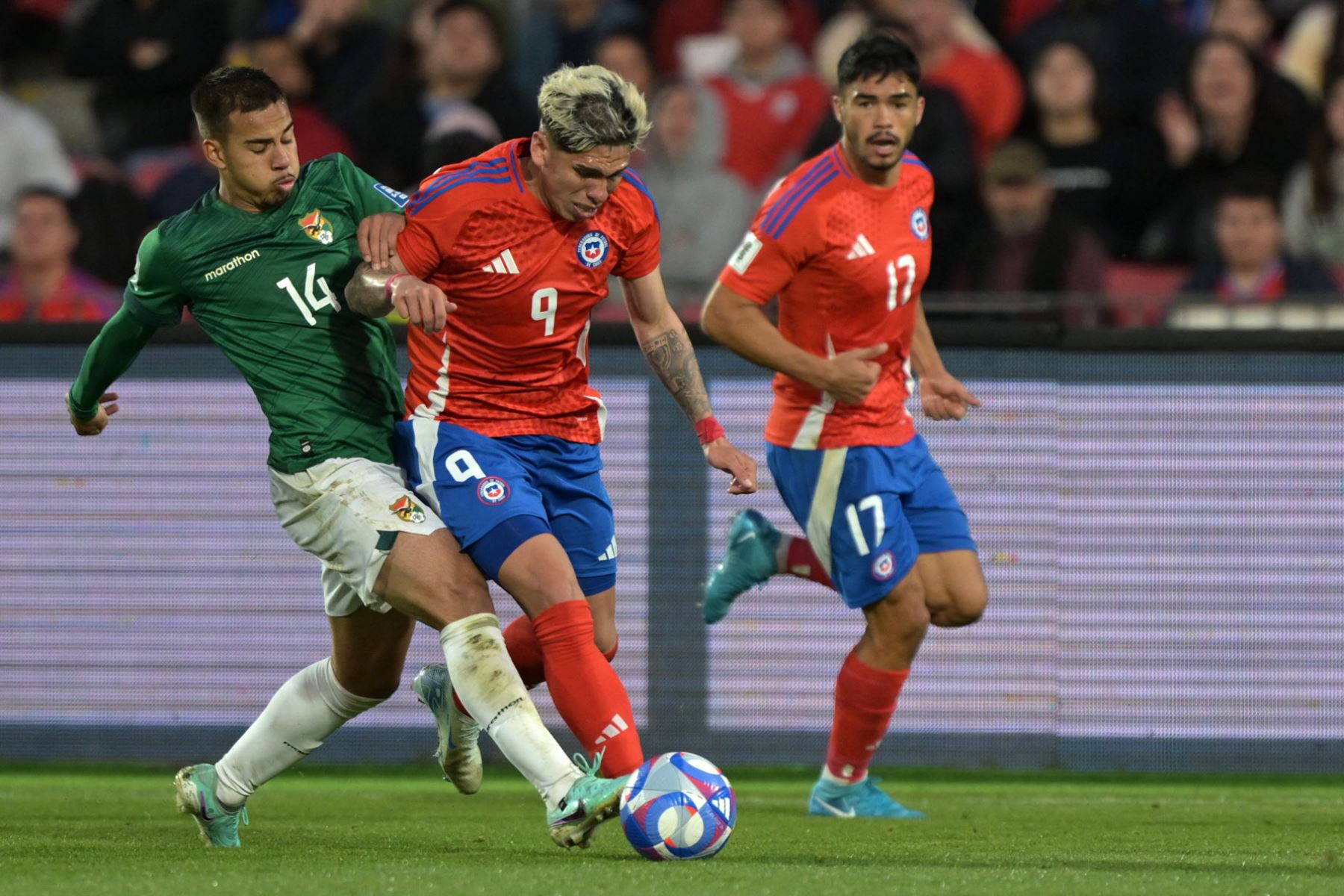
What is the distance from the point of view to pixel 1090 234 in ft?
32.8

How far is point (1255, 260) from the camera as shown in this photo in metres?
9.70

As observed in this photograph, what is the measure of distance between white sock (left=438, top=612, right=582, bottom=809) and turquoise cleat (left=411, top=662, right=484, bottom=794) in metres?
0.69

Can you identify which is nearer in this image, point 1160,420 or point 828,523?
point 828,523

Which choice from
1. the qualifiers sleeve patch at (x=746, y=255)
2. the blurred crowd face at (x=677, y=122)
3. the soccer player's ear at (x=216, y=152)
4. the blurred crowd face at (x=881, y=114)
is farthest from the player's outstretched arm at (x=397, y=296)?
the blurred crowd face at (x=677, y=122)

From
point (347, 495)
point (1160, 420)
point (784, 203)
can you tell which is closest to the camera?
point (347, 495)

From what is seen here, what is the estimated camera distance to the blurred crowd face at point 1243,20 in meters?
11.3

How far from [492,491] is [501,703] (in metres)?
0.62

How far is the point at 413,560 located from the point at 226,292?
989 millimetres

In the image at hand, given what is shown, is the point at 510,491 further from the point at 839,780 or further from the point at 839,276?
the point at 839,780

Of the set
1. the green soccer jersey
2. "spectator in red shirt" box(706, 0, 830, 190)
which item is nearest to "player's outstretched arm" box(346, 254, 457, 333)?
the green soccer jersey

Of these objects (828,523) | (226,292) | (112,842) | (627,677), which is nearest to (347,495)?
(226,292)

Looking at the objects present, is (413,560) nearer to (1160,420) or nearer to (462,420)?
(462,420)

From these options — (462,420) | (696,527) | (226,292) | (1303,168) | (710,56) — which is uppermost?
(710,56)

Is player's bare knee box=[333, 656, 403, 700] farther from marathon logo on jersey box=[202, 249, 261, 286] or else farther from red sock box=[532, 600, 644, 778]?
marathon logo on jersey box=[202, 249, 261, 286]
